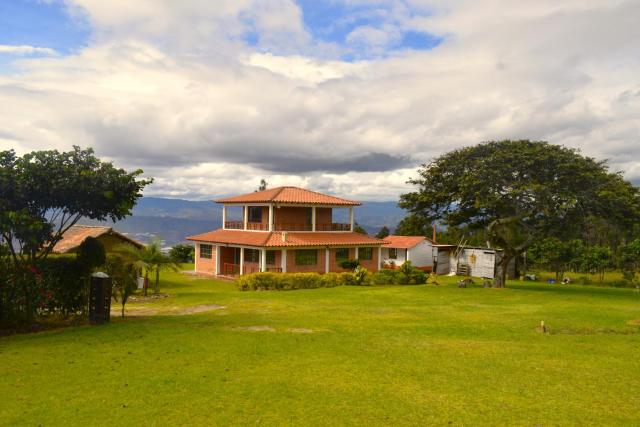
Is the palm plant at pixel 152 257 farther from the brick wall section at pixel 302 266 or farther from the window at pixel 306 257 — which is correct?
the window at pixel 306 257

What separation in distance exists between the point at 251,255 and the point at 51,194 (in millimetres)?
25292

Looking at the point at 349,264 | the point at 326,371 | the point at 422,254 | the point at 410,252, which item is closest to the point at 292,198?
the point at 349,264

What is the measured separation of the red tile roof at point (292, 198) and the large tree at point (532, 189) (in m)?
12.2

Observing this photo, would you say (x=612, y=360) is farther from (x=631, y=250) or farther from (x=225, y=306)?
(x=631, y=250)

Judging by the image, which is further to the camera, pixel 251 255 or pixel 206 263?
pixel 206 263

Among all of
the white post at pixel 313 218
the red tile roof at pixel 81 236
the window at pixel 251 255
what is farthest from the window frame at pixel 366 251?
the red tile roof at pixel 81 236

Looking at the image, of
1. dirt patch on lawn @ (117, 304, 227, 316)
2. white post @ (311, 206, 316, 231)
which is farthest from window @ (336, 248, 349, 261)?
dirt patch on lawn @ (117, 304, 227, 316)

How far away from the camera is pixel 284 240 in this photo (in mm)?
37625

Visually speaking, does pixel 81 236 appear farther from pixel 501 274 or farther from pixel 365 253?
pixel 501 274

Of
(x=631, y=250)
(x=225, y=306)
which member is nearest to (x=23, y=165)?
(x=225, y=306)

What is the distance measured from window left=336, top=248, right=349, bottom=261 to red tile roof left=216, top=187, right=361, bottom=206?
411cm

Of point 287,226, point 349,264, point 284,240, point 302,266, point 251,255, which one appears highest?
point 287,226

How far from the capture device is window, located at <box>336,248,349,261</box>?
41487 millimetres

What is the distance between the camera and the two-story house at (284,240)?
38062mm
